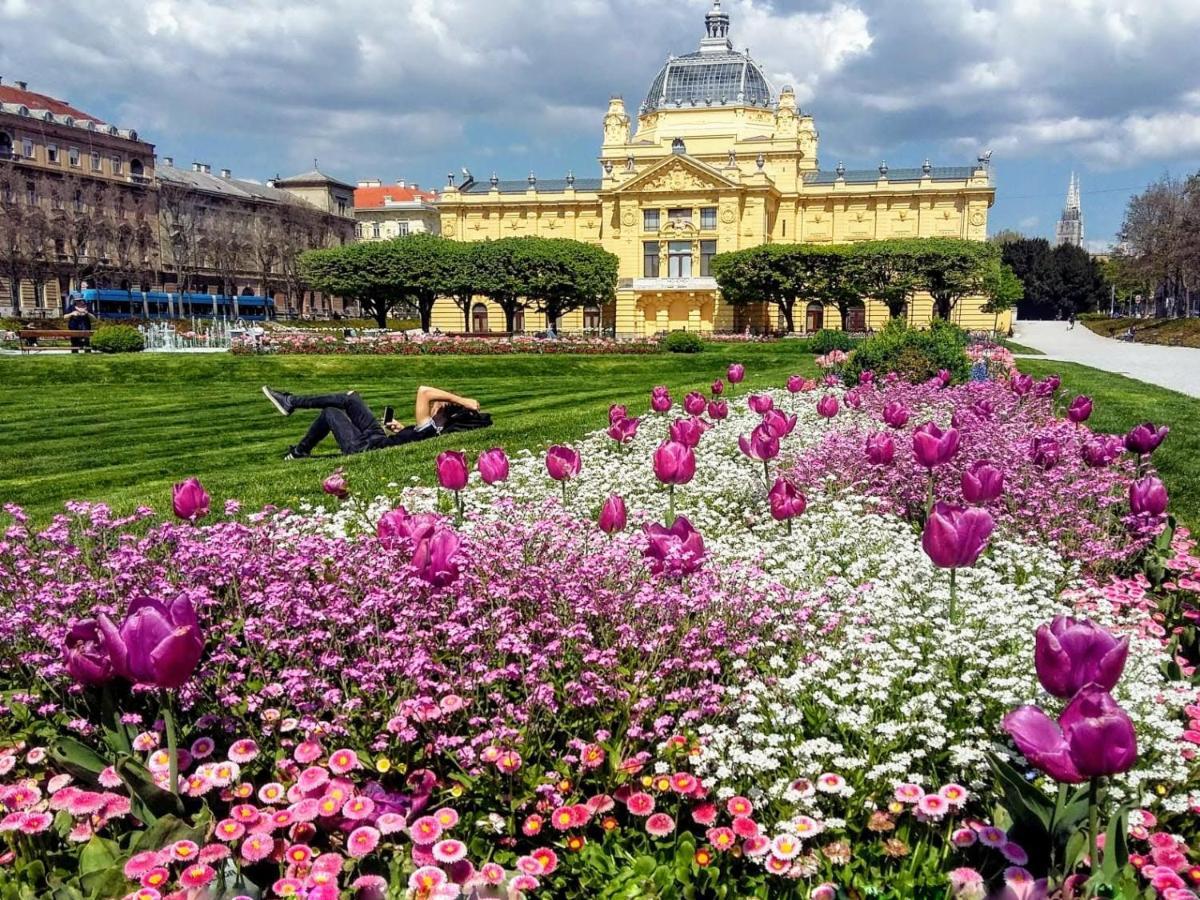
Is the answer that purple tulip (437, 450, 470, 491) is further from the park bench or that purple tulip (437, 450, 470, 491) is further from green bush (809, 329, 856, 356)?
the park bench

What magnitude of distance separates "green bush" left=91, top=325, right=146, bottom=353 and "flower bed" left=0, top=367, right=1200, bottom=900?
2760cm

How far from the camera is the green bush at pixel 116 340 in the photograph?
29.0 metres

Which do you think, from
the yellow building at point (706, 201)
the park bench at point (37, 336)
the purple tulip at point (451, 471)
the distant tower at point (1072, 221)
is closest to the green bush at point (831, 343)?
the purple tulip at point (451, 471)

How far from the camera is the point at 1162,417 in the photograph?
39.5 ft

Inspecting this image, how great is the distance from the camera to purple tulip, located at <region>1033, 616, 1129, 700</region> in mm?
2201

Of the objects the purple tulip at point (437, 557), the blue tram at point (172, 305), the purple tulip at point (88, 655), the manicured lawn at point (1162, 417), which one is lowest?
the manicured lawn at point (1162, 417)

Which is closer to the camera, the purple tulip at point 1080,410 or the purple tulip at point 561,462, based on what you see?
the purple tulip at point 561,462

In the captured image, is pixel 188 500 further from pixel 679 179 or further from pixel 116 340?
pixel 679 179

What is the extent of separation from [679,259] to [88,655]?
55543mm

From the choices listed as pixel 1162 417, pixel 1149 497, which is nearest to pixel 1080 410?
pixel 1149 497

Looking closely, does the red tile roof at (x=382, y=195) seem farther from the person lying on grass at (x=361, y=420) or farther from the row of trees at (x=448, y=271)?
the person lying on grass at (x=361, y=420)

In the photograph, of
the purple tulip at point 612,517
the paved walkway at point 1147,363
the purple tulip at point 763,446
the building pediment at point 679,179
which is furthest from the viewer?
the building pediment at point 679,179

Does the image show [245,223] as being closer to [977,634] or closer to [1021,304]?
[1021,304]

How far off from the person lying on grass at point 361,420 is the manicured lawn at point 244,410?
22 centimetres
